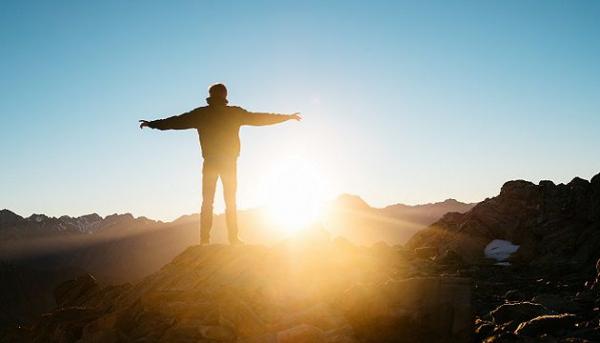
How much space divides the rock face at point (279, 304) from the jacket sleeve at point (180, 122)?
11.4ft

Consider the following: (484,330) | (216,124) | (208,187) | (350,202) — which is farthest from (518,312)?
(350,202)

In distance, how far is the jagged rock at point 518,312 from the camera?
7.16m

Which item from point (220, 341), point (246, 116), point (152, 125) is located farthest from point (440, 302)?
point (152, 125)

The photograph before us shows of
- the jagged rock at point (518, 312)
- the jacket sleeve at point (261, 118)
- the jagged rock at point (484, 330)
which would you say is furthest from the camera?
the jacket sleeve at point (261, 118)

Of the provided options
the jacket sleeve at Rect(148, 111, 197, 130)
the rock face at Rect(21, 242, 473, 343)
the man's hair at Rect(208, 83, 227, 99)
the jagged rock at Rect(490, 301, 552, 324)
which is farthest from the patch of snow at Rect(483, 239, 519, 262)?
the jacket sleeve at Rect(148, 111, 197, 130)

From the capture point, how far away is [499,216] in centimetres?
2278

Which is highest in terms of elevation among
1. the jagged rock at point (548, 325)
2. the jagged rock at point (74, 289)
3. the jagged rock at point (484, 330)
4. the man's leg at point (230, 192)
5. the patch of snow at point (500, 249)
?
the man's leg at point (230, 192)

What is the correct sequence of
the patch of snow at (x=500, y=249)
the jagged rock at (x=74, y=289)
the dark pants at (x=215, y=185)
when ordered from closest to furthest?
the dark pants at (x=215, y=185) → the jagged rock at (x=74, y=289) → the patch of snow at (x=500, y=249)

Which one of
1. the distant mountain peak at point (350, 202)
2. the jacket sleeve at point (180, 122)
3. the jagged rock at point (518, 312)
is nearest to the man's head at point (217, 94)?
the jacket sleeve at point (180, 122)

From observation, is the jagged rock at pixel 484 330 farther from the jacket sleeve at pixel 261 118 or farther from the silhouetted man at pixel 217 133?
the jacket sleeve at pixel 261 118

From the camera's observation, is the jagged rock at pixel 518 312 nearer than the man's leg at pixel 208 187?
Yes

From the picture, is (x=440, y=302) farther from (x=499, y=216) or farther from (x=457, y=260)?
(x=499, y=216)

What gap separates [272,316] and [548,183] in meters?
16.2

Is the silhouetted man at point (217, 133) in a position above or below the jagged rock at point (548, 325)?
above
